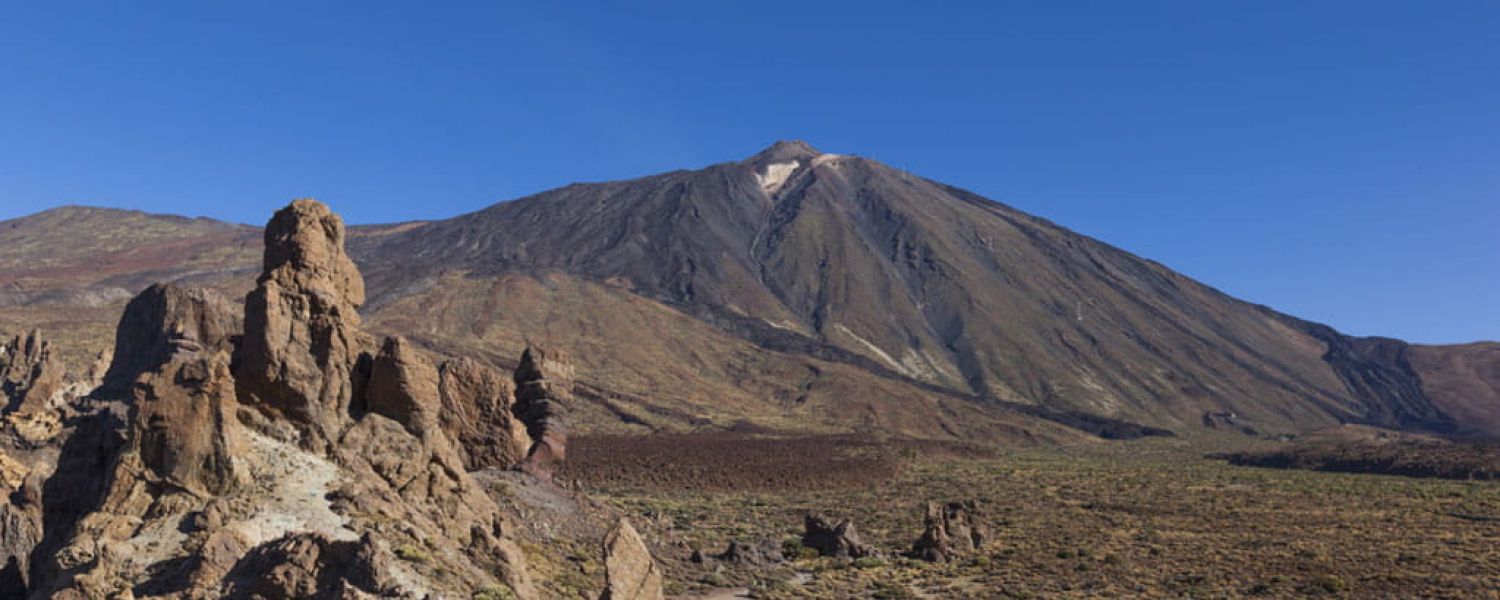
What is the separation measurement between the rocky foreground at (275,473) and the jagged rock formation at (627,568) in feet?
0.11

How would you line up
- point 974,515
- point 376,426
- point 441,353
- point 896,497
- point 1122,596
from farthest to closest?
point 441,353
point 896,497
point 974,515
point 1122,596
point 376,426

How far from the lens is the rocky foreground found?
15.4 metres

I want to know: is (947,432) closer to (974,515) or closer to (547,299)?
(547,299)

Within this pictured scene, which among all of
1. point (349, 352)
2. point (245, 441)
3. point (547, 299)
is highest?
point (547, 299)

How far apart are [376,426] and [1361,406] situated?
193 metres

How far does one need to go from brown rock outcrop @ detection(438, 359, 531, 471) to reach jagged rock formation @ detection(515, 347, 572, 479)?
1088 mm

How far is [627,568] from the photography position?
1488cm

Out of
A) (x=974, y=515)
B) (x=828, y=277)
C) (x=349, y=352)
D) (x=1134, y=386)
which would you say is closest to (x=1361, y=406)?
(x=1134, y=386)

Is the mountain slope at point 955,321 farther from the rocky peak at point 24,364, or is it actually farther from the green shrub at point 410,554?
the green shrub at point 410,554

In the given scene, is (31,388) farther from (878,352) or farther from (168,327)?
(878,352)

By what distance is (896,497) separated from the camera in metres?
60.3

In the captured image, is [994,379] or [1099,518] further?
[994,379]

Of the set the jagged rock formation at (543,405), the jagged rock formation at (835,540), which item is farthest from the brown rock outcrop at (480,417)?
the jagged rock formation at (835,540)

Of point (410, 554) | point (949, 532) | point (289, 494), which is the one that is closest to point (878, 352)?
point (949, 532)
